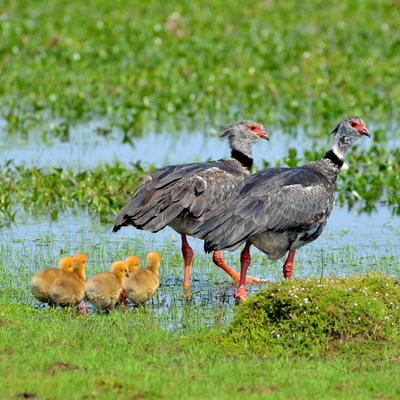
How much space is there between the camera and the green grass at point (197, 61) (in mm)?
14930

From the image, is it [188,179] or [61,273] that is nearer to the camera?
[61,273]

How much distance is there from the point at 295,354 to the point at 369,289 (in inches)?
33.3

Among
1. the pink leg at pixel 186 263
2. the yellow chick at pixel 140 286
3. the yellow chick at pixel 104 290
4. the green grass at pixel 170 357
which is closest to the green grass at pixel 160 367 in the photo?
the green grass at pixel 170 357

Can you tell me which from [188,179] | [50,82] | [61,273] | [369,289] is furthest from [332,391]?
[50,82]

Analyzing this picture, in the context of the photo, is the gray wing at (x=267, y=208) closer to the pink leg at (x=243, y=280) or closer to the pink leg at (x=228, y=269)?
the pink leg at (x=243, y=280)

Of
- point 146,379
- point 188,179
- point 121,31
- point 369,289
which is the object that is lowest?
point 146,379

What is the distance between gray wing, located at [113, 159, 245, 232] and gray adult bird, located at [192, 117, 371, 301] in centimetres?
21

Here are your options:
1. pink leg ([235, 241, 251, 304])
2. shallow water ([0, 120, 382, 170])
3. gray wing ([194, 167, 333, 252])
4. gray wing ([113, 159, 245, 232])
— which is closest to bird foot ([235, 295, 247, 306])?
pink leg ([235, 241, 251, 304])

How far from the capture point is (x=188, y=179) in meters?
7.53

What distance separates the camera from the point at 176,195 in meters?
7.32

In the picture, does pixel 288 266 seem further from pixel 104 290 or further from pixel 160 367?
pixel 160 367

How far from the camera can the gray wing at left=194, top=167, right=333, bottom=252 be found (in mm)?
6691

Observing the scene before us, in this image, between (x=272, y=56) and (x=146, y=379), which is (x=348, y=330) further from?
(x=272, y=56)

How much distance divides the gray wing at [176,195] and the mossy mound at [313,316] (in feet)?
5.39
